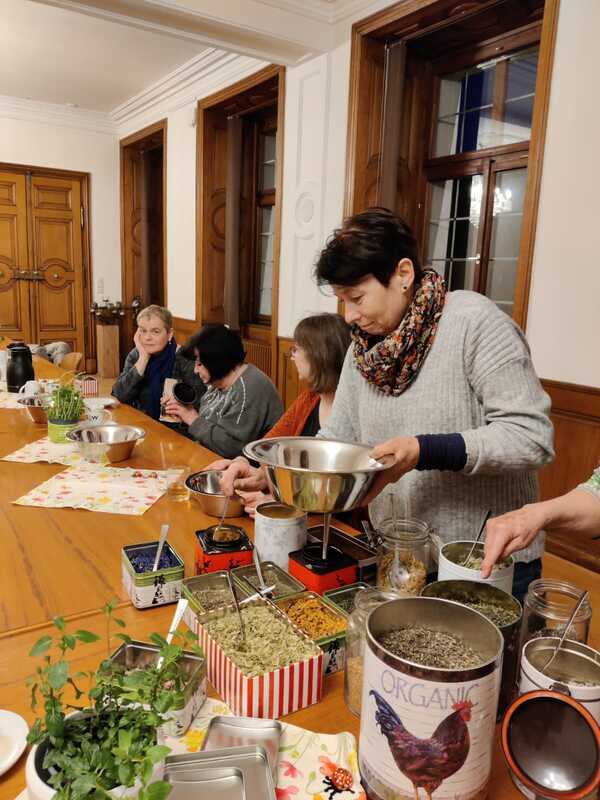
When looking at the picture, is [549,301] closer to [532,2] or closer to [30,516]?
[532,2]

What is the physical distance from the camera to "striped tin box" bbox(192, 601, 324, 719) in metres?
0.84

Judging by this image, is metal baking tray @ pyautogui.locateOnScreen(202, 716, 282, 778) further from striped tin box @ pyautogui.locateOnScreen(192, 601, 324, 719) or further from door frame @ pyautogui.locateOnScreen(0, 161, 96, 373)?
door frame @ pyautogui.locateOnScreen(0, 161, 96, 373)

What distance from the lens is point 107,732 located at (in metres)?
0.63

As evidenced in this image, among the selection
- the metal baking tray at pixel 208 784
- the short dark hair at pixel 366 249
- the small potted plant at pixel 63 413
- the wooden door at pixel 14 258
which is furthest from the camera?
the wooden door at pixel 14 258

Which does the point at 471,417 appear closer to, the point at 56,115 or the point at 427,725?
the point at 427,725

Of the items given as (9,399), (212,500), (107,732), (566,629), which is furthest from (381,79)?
(107,732)

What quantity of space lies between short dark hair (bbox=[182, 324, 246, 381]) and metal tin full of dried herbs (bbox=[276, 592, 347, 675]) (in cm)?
173

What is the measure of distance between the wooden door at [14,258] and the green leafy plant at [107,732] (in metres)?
7.82

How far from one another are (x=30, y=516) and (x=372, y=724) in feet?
4.07

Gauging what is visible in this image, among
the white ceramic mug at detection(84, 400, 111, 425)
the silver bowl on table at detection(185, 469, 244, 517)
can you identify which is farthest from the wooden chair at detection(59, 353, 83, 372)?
the silver bowl on table at detection(185, 469, 244, 517)

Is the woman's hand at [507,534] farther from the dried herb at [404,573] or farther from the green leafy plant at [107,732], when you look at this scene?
the green leafy plant at [107,732]

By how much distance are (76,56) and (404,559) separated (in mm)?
6075

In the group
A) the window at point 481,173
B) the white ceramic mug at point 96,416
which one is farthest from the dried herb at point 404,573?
the window at point 481,173

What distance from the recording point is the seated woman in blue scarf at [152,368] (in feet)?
11.2
